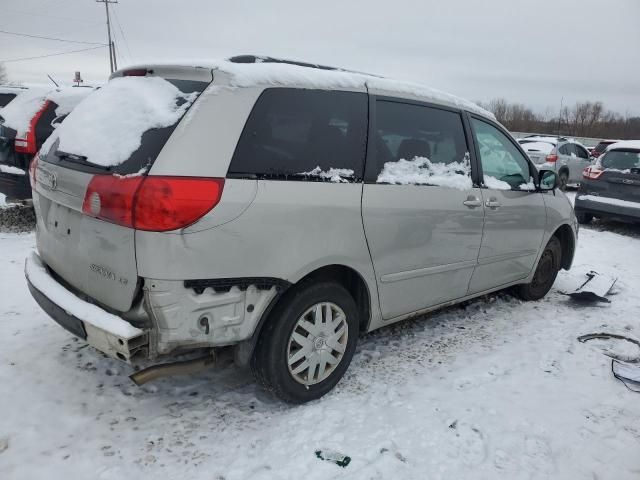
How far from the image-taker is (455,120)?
3725 millimetres

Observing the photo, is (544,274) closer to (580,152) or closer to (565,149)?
(565,149)

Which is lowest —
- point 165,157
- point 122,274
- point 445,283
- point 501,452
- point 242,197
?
point 501,452

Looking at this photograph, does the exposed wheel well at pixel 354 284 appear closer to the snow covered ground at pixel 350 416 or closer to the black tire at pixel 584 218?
the snow covered ground at pixel 350 416

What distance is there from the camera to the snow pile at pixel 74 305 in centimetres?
223

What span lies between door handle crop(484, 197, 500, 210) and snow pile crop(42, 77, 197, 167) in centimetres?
242

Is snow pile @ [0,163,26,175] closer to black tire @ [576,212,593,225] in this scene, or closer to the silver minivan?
the silver minivan

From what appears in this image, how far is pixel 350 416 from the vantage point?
282cm

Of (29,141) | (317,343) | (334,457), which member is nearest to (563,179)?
(29,141)

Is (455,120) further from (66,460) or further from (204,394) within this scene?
(66,460)

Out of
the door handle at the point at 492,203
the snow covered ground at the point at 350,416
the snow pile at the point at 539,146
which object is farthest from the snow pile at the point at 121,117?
the snow pile at the point at 539,146

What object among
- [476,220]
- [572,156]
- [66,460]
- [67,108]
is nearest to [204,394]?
[66,460]

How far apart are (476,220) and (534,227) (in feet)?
3.68

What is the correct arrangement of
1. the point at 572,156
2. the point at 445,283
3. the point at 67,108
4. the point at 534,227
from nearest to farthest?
the point at 445,283, the point at 534,227, the point at 67,108, the point at 572,156

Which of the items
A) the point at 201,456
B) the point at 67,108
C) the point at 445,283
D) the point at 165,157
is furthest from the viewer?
the point at 67,108
